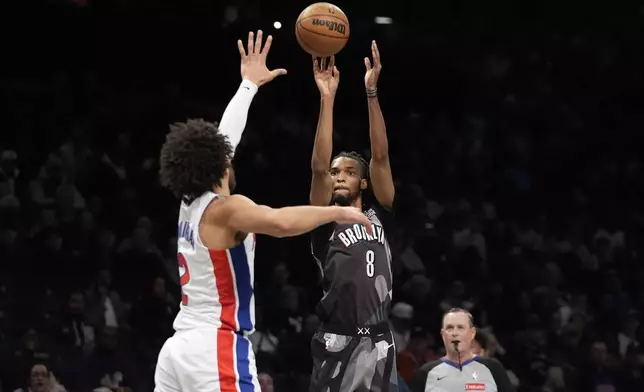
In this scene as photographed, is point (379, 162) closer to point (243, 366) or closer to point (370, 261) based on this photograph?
point (370, 261)

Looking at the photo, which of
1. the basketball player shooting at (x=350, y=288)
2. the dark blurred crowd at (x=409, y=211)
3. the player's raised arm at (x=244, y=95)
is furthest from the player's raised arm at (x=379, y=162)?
the dark blurred crowd at (x=409, y=211)

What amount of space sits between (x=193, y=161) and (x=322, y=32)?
1.86 m

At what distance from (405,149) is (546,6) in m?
2.67

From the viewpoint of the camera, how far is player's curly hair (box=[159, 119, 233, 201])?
4234mm

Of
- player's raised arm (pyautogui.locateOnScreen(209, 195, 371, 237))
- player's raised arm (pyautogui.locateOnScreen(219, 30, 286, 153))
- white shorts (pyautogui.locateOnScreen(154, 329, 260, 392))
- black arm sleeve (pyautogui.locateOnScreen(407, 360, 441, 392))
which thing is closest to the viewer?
player's raised arm (pyautogui.locateOnScreen(209, 195, 371, 237))

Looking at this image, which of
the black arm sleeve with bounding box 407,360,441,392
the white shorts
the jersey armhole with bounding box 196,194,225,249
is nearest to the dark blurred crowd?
the black arm sleeve with bounding box 407,360,441,392

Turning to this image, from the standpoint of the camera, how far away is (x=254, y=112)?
11.7 metres

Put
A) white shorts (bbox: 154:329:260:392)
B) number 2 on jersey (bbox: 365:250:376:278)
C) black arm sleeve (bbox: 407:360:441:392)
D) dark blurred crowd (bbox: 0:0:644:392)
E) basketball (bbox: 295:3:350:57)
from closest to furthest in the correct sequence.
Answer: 1. white shorts (bbox: 154:329:260:392)
2. number 2 on jersey (bbox: 365:250:376:278)
3. basketball (bbox: 295:3:350:57)
4. black arm sleeve (bbox: 407:360:441:392)
5. dark blurred crowd (bbox: 0:0:644:392)

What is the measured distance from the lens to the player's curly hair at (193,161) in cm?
423

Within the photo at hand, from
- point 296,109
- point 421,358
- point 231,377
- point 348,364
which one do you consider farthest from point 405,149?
point 231,377

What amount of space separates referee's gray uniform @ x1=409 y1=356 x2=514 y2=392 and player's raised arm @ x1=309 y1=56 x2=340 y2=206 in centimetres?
162

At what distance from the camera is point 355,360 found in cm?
535

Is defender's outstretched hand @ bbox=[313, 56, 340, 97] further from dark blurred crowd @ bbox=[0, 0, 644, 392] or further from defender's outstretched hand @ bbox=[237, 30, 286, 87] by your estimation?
dark blurred crowd @ bbox=[0, 0, 644, 392]

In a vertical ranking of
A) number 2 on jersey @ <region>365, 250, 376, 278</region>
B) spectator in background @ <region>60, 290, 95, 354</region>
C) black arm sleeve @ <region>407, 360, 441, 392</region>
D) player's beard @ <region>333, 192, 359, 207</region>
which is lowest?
black arm sleeve @ <region>407, 360, 441, 392</region>
